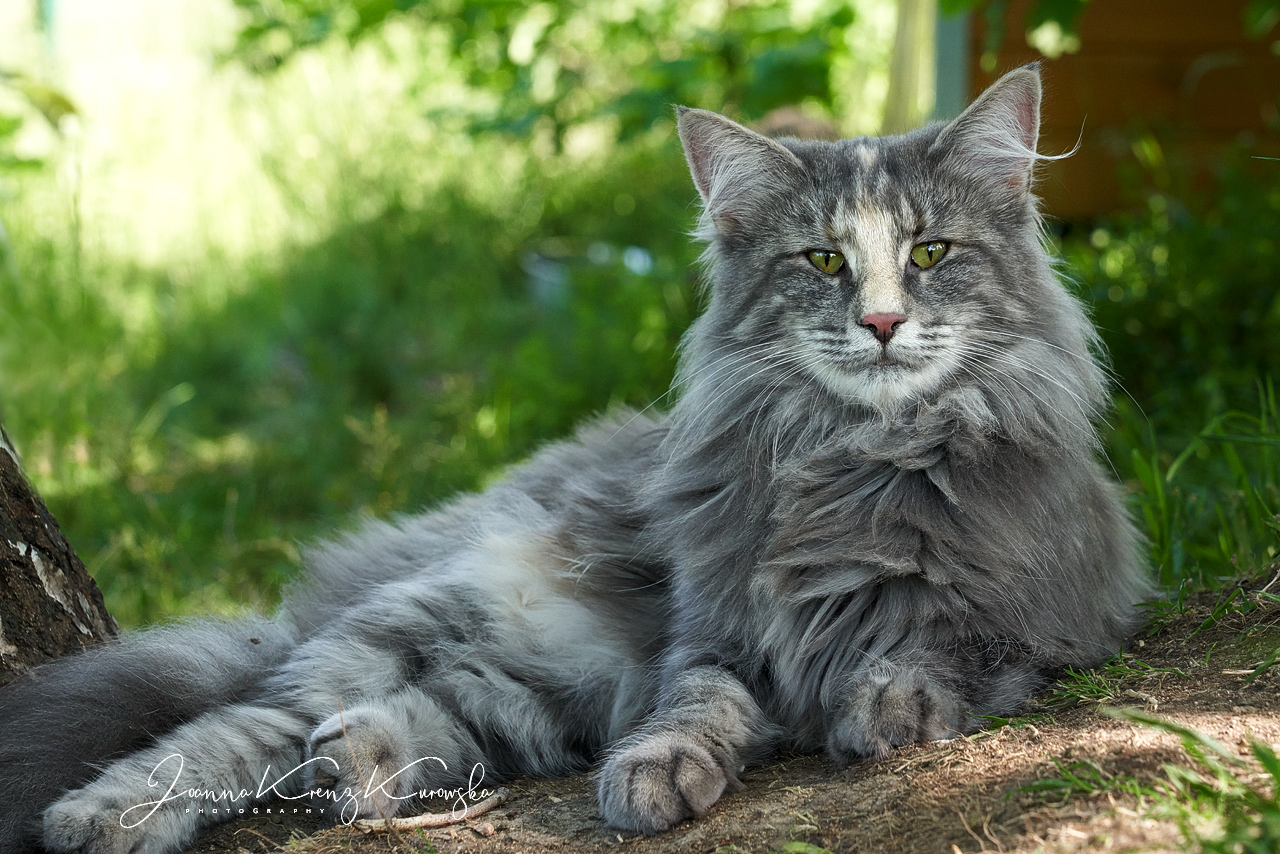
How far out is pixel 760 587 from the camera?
219 centimetres

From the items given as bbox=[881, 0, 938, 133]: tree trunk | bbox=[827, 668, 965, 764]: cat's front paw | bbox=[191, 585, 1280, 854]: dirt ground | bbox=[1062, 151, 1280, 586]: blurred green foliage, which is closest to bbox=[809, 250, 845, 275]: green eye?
bbox=[827, 668, 965, 764]: cat's front paw

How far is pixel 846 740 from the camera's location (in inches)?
77.6

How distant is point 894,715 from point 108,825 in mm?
1470

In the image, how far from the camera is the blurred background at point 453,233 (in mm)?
3949

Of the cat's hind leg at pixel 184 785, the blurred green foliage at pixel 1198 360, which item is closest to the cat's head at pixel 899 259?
the blurred green foliage at pixel 1198 360

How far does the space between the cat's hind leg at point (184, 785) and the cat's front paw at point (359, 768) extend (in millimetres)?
124

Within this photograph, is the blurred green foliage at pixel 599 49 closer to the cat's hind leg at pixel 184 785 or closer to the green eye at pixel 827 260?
the green eye at pixel 827 260

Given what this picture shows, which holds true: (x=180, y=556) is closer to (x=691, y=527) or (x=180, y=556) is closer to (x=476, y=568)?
(x=476, y=568)

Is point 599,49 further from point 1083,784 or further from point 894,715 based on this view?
point 1083,784

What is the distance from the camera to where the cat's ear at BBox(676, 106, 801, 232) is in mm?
2455

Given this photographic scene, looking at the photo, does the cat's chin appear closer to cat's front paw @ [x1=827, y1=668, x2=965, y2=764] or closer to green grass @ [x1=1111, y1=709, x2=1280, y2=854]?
cat's front paw @ [x1=827, y1=668, x2=965, y2=764]

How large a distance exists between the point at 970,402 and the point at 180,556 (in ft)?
9.42

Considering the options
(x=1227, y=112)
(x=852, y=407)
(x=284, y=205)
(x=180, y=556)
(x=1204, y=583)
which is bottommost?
(x=180, y=556)

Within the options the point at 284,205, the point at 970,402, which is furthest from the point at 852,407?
the point at 284,205
